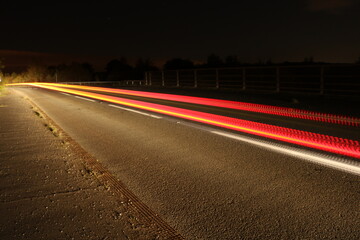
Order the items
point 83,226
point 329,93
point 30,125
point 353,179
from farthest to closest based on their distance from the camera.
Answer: point 329,93 → point 30,125 → point 353,179 → point 83,226

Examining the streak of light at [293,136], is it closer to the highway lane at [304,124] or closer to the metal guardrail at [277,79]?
the highway lane at [304,124]

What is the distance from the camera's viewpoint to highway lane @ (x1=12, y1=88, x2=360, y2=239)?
11.1 feet

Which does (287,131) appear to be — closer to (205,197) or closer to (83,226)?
(205,197)

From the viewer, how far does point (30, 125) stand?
10.4 m

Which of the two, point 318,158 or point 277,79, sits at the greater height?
point 277,79

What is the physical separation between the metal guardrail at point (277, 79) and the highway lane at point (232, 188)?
36.9 feet

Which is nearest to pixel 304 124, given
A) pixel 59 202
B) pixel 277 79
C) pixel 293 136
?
pixel 293 136

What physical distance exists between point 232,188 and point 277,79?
52.4ft

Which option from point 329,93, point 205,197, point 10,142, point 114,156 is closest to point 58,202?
point 205,197

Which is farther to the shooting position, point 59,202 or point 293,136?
point 293,136

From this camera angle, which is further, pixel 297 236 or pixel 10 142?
pixel 10 142

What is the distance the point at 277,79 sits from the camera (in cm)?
1923

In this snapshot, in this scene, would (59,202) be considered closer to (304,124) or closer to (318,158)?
(318,158)

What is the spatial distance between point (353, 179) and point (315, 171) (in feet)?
1.84
